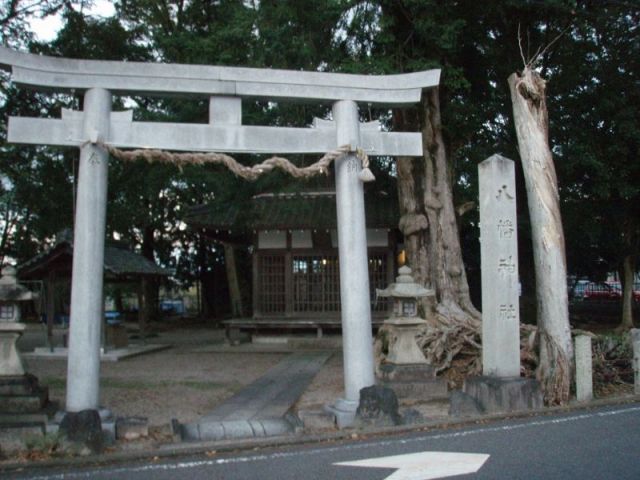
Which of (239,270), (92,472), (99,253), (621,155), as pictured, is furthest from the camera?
(239,270)

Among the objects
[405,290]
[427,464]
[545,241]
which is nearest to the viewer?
[427,464]

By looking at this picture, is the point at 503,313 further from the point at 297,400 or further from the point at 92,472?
the point at 92,472

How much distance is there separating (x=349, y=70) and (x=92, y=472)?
8.13 meters

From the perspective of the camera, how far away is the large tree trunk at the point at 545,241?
8516 mm

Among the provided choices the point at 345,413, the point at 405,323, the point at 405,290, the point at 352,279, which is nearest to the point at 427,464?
the point at 345,413

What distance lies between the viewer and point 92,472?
18.4 ft

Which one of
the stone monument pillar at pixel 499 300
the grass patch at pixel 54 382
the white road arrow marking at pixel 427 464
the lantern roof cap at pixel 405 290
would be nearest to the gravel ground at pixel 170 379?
the grass patch at pixel 54 382

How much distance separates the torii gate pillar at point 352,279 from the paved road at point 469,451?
889 mm

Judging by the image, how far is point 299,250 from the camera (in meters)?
18.7

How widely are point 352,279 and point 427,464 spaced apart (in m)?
2.54

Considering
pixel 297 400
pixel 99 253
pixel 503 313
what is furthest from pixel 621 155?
pixel 99 253

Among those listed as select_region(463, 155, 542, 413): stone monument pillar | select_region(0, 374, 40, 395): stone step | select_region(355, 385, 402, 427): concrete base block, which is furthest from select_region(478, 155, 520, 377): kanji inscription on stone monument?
select_region(0, 374, 40, 395): stone step

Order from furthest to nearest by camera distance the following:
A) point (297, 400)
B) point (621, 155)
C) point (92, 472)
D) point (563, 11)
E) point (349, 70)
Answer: point (621, 155) < point (563, 11) < point (349, 70) < point (297, 400) < point (92, 472)

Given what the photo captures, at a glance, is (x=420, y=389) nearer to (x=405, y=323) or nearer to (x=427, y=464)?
(x=405, y=323)
